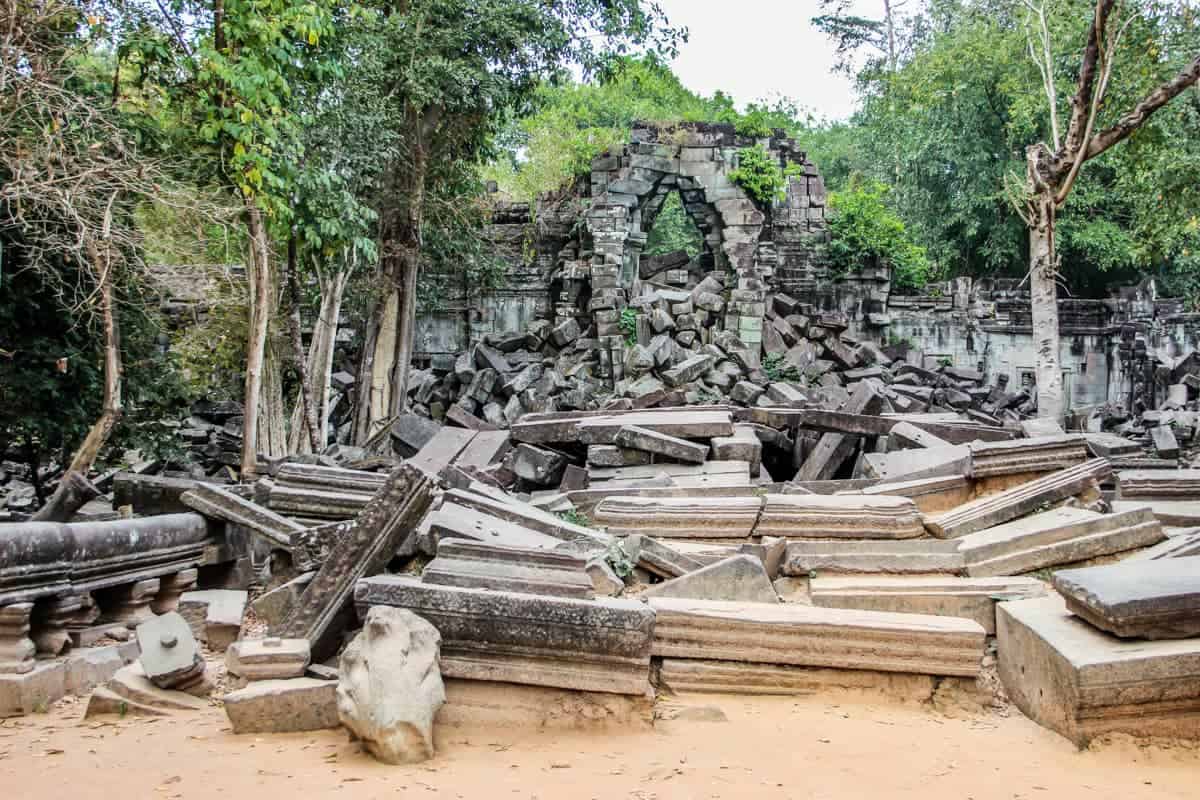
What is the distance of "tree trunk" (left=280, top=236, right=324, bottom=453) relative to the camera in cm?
1124

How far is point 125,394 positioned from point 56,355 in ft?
3.02

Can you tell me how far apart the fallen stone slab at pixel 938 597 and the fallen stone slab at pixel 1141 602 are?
881 millimetres

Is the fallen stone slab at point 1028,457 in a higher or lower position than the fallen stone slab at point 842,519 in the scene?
higher

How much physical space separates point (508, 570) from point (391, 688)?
1137 millimetres

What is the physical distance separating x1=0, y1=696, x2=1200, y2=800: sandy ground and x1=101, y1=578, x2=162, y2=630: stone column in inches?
54.2

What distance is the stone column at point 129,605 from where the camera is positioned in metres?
5.28

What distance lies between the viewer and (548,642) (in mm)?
3744

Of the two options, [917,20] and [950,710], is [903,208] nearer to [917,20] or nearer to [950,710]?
[917,20]

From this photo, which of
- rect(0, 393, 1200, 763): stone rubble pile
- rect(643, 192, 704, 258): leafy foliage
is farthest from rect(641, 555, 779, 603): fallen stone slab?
rect(643, 192, 704, 258): leafy foliage

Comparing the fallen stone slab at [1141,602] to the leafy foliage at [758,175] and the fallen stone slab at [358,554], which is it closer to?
the fallen stone slab at [358,554]

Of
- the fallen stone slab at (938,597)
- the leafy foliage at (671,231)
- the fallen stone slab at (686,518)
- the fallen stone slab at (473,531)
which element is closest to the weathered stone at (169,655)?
the fallen stone slab at (473,531)

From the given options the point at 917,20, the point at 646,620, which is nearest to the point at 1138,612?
the point at 646,620

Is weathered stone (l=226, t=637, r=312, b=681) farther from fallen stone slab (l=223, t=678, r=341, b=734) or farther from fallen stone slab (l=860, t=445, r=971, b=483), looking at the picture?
fallen stone slab (l=860, t=445, r=971, b=483)

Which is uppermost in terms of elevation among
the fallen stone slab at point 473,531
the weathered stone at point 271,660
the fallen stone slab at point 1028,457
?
the fallen stone slab at point 1028,457
